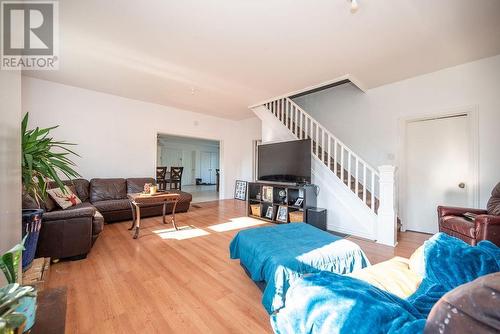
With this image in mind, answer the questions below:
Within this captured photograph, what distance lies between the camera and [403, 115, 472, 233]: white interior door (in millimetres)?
3131

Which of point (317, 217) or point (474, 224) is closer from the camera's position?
point (474, 224)

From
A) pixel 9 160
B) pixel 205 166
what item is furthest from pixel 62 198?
pixel 205 166

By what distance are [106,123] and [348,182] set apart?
510 centimetres

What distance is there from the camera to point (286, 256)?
5.15 feet

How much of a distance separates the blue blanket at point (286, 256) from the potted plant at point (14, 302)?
1.21 metres

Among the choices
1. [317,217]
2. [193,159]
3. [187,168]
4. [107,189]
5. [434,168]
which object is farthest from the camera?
[193,159]

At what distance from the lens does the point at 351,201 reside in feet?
11.0

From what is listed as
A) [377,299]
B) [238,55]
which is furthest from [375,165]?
[377,299]

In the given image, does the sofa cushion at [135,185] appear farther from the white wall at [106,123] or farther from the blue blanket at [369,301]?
the blue blanket at [369,301]

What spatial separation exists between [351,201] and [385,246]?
787mm

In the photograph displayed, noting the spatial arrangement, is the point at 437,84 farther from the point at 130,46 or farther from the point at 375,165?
the point at 130,46

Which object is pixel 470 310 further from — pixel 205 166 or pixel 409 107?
pixel 205 166

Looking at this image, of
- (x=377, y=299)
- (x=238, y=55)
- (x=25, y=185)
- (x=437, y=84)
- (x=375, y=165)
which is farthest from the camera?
(x=375, y=165)

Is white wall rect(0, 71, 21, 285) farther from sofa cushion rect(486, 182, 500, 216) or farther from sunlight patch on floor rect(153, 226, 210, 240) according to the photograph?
sofa cushion rect(486, 182, 500, 216)
